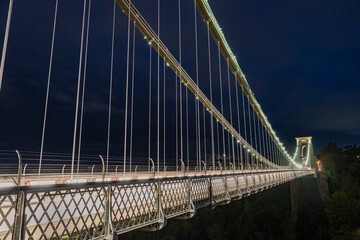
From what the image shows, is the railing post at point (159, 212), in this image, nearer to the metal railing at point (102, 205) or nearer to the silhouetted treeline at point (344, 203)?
the metal railing at point (102, 205)

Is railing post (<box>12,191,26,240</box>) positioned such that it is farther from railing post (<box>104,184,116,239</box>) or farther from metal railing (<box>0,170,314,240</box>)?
railing post (<box>104,184,116,239</box>)

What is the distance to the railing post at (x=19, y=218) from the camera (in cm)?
Result: 291

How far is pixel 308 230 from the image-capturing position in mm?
34594

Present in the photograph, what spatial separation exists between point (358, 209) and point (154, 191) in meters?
37.3

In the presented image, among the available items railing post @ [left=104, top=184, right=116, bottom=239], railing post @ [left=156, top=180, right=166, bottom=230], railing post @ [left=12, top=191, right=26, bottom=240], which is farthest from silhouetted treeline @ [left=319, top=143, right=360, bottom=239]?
railing post @ [left=12, top=191, right=26, bottom=240]

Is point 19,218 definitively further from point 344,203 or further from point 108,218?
point 344,203

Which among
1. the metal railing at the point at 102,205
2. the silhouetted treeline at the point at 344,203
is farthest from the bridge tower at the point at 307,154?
Result: the metal railing at the point at 102,205

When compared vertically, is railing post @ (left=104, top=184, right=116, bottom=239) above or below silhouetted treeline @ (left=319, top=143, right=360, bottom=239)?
above

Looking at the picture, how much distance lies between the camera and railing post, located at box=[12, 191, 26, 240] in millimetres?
2908

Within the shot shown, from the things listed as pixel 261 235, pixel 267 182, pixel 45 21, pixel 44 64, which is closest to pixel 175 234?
pixel 261 235

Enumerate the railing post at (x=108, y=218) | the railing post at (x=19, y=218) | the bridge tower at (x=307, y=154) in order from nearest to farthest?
the railing post at (x=19, y=218) → the railing post at (x=108, y=218) → the bridge tower at (x=307, y=154)

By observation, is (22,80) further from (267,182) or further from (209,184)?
(267,182)

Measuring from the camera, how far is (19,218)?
2953mm

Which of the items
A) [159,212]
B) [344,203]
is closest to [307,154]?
[344,203]
